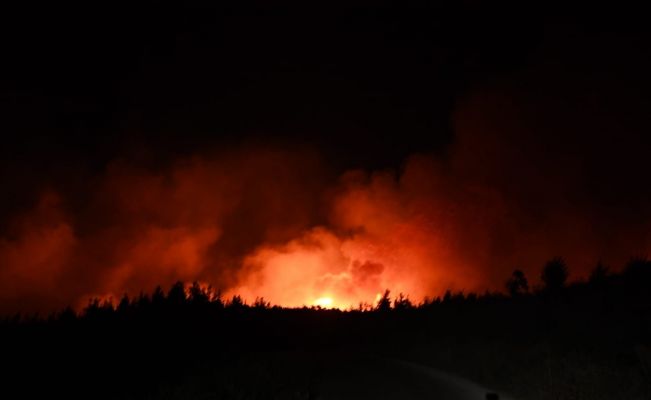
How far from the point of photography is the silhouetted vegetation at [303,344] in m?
14.1

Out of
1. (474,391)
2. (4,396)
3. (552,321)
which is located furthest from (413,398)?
(4,396)

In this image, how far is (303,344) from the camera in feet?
101

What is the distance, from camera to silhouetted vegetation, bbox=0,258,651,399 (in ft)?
46.4

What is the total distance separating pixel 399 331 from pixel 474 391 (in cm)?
1600

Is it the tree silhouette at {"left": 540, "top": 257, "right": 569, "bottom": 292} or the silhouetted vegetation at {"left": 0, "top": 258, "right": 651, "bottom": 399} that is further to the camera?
the tree silhouette at {"left": 540, "top": 257, "right": 569, "bottom": 292}

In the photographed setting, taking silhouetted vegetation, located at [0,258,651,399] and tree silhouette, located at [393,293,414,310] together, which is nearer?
silhouetted vegetation, located at [0,258,651,399]

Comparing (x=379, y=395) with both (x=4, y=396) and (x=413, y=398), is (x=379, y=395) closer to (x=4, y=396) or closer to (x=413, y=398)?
(x=413, y=398)

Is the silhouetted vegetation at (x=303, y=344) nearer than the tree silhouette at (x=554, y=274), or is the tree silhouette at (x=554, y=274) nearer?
the silhouetted vegetation at (x=303, y=344)

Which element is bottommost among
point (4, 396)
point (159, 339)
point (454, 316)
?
point (4, 396)

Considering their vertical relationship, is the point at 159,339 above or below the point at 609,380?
above

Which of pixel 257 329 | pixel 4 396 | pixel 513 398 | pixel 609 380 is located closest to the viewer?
pixel 609 380

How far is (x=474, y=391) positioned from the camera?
48.5ft

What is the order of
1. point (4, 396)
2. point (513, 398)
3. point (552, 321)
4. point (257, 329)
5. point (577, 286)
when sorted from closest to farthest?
point (513, 398) → point (4, 396) → point (552, 321) → point (577, 286) → point (257, 329)

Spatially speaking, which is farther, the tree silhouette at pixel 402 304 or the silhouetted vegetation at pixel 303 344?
the tree silhouette at pixel 402 304
